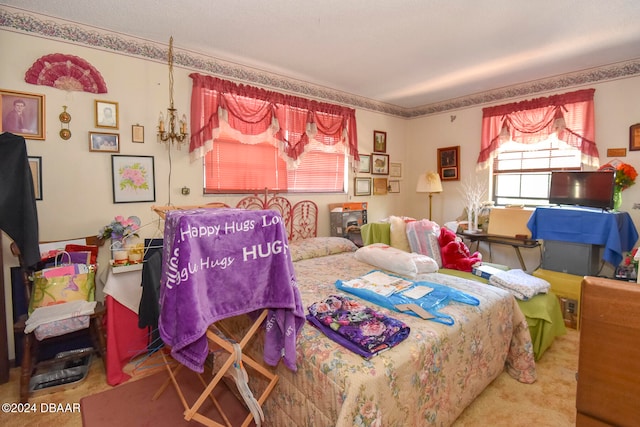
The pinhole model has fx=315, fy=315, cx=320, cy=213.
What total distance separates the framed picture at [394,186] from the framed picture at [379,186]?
126 millimetres

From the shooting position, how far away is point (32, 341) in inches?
84.5

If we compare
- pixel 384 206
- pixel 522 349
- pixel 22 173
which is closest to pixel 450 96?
pixel 384 206

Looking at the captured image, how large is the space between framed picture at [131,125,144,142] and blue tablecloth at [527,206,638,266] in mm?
3986

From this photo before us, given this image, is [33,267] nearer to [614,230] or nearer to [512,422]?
[512,422]

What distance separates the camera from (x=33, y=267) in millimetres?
2281

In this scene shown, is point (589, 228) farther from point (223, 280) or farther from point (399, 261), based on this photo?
point (223, 280)

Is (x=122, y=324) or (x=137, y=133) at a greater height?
(x=137, y=133)

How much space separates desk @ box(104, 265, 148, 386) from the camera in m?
2.24

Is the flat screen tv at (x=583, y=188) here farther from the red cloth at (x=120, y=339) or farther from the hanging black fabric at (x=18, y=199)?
the hanging black fabric at (x=18, y=199)

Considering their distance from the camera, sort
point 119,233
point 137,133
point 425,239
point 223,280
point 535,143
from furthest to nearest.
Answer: point 535,143
point 425,239
point 137,133
point 119,233
point 223,280

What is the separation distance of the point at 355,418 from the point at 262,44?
9.62 feet

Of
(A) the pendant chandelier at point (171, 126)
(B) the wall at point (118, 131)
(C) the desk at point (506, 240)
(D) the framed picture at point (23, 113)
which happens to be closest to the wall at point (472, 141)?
(B) the wall at point (118, 131)

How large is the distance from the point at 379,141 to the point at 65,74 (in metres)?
3.71

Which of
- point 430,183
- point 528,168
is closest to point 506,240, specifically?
point 528,168
